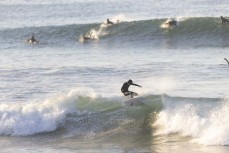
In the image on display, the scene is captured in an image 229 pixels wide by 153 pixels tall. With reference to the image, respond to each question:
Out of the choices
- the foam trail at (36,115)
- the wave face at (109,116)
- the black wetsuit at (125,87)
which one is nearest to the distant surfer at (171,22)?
the wave face at (109,116)

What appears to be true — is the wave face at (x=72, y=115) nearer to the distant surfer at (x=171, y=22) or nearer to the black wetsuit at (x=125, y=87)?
the black wetsuit at (x=125, y=87)

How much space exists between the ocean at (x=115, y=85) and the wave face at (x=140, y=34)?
0.24ft

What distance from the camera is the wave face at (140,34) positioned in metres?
43.2

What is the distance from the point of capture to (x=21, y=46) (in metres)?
46.7

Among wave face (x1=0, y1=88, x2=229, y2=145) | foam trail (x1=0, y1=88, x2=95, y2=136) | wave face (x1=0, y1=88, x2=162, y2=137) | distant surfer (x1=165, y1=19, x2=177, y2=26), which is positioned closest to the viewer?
wave face (x1=0, y1=88, x2=229, y2=145)

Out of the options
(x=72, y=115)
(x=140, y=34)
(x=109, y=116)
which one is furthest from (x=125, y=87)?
(x=140, y=34)

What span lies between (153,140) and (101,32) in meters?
28.3

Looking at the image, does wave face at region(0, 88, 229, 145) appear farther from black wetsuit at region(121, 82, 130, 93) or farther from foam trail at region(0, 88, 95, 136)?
black wetsuit at region(121, 82, 130, 93)

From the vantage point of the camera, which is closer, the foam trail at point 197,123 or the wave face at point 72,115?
the foam trail at point 197,123

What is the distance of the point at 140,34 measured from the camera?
4681 centimetres

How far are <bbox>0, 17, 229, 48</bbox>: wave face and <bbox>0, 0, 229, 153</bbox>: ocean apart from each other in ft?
0.24

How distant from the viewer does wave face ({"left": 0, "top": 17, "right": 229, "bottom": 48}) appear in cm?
4325

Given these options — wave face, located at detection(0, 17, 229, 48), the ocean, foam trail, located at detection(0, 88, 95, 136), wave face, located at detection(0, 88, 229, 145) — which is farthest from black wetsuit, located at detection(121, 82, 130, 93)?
wave face, located at detection(0, 17, 229, 48)

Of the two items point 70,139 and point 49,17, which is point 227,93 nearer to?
point 70,139
